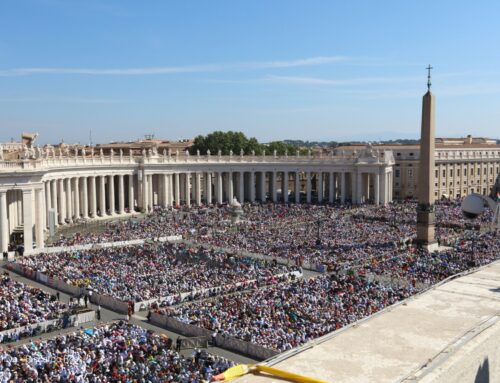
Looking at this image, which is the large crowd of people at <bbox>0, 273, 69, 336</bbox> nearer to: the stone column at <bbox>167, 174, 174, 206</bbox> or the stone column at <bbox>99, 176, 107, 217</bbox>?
the stone column at <bbox>99, 176, 107, 217</bbox>

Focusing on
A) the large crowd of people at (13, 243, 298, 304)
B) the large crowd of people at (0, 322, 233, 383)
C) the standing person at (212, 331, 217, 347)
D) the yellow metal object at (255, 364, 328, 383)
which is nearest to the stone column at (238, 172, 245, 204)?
the large crowd of people at (13, 243, 298, 304)

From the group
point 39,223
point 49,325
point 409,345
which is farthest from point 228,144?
point 409,345

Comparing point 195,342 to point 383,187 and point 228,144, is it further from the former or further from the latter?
point 228,144

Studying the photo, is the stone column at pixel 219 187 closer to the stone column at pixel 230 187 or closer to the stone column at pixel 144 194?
the stone column at pixel 230 187

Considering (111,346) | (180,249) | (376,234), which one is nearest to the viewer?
(111,346)

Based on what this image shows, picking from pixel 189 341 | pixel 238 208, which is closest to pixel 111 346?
pixel 189 341

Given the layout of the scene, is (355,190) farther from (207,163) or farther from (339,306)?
(339,306)

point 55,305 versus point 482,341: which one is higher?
point 482,341
